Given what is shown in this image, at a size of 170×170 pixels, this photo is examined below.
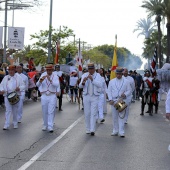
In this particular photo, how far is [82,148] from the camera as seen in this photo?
11.0m

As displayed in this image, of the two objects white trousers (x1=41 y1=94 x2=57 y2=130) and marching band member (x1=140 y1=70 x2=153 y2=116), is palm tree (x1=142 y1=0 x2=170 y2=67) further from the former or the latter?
white trousers (x1=41 y1=94 x2=57 y2=130)

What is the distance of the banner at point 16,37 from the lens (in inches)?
1211

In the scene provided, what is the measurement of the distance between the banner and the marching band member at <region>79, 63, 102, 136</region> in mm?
17824

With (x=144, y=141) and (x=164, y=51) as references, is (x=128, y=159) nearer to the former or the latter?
(x=144, y=141)

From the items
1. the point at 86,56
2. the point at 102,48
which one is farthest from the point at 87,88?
the point at 102,48

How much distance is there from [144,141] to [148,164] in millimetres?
3108

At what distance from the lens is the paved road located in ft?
30.1

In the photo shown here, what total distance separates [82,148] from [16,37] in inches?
814

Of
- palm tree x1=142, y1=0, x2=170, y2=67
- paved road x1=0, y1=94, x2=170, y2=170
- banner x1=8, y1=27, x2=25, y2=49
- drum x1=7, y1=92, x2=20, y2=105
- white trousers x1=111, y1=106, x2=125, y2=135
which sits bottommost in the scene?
paved road x1=0, y1=94, x2=170, y2=170

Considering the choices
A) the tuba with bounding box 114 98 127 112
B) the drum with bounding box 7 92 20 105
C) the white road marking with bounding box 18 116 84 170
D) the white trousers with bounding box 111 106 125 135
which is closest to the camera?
the white road marking with bounding box 18 116 84 170

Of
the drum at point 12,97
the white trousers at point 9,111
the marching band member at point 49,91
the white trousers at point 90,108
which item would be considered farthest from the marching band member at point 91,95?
the white trousers at point 9,111

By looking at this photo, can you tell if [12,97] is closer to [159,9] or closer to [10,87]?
[10,87]

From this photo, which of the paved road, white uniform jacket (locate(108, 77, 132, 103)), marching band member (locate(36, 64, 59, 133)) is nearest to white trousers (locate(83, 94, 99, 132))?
the paved road

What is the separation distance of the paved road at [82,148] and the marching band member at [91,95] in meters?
0.39
